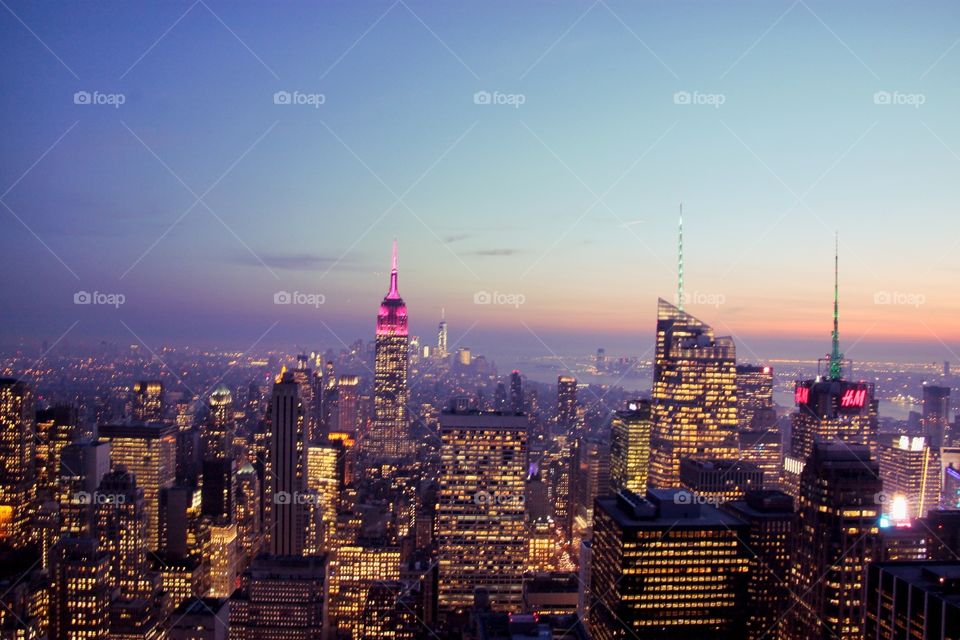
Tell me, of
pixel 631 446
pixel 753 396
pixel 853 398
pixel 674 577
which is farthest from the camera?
pixel 753 396

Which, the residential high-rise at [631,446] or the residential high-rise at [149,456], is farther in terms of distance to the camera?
the residential high-rise at [631,446]

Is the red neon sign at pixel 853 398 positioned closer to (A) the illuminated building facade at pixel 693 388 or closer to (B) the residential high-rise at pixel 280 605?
(A) the illuminated building facade at pixel 693 388

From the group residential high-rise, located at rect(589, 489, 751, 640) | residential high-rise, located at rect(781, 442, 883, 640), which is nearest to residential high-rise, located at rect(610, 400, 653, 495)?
residential high-rise, located at rect(589, 489, 751, 640)

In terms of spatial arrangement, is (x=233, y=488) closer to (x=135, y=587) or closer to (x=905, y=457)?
(x=135, y=587)

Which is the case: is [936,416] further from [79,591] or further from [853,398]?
[79,591]

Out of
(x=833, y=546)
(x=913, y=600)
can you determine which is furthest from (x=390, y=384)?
(x=913, y=600)

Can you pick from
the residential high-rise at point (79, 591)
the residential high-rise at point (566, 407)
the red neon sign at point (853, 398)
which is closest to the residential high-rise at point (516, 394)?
the residential high-rise at point (566, 407)
